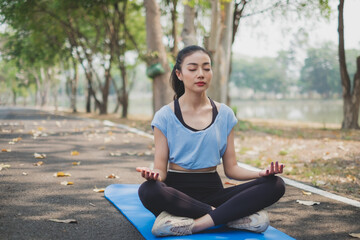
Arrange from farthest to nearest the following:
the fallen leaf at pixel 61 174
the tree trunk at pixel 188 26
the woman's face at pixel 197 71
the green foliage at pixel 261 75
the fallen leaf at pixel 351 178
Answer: the green foliage at pixel 261 75 < the tree trunk at pixel 188 26 < the fallen leaf at pixel 351 178 < the fallen leaf at pixel 61 174 < the woman's face at pixel 197 71

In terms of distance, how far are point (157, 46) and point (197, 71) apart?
28.5ft

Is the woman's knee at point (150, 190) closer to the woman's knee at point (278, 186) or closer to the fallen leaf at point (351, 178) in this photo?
the woman's knee at point (278, 186)

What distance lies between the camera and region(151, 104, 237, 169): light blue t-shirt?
10.7ft

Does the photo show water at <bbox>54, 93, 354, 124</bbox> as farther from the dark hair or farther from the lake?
the dark hair

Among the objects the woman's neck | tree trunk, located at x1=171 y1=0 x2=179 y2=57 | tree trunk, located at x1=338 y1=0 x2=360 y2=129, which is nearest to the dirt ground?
the woman's neck

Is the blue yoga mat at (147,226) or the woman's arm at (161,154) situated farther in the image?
the woman's arm at (161,154)

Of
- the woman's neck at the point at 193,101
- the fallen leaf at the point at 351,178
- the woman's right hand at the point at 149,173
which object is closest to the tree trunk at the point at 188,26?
the fallen leaf at the point at 351,178

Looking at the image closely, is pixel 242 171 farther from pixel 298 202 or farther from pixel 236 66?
pixel 236 66

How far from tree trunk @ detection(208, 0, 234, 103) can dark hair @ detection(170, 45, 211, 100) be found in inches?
291

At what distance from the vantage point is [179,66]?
3391 mm

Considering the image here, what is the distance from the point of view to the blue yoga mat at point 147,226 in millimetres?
3031

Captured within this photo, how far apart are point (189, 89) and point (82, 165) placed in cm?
322

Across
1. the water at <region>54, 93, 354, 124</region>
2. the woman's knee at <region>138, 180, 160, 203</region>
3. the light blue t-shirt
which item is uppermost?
the light blue t-shirt

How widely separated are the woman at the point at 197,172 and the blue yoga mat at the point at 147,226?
6cm
